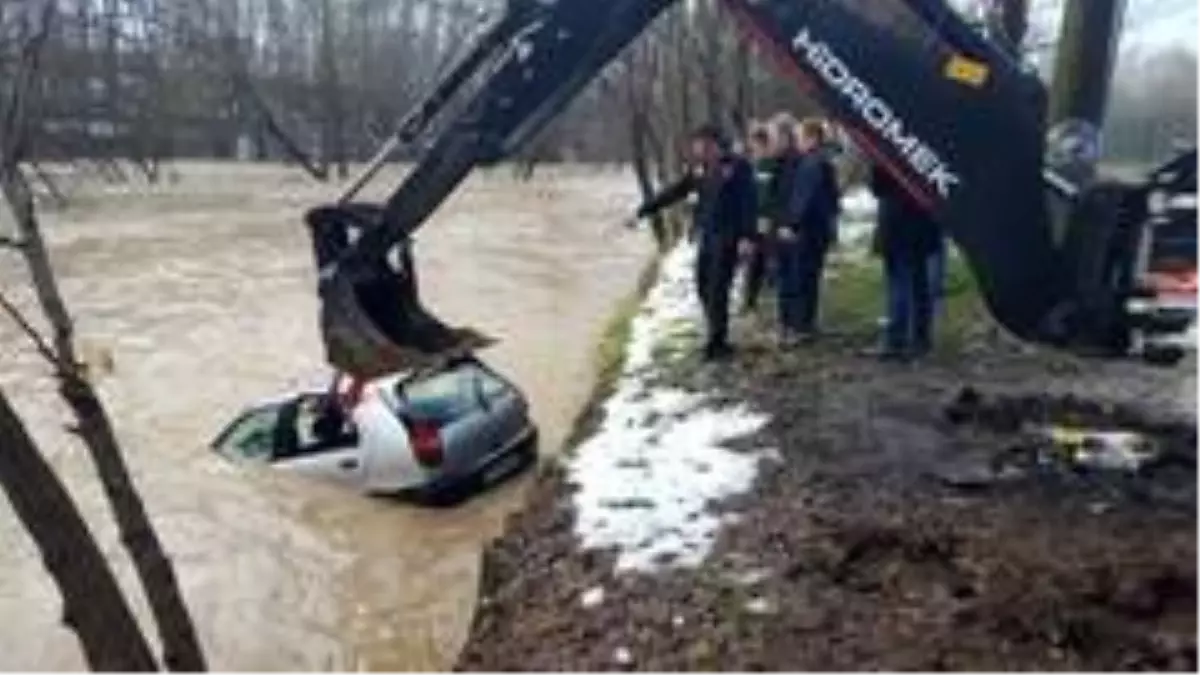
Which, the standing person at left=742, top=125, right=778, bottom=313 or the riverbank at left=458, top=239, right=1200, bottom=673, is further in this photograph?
the standing person at left=742, top=125, right=778, bottom=313

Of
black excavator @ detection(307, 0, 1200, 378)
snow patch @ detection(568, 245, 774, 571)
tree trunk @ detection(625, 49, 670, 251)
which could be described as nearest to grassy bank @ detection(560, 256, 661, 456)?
snow patch @ detection(568, 245, 774, 571)

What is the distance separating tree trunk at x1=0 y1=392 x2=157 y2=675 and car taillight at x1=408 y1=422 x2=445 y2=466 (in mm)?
6574

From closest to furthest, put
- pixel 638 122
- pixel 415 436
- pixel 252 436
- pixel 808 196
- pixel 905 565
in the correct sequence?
pixel 905 565
pixel 415 436
pixel 808 196
pixel 252 436
pixel 638 122

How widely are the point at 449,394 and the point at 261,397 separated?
6134 millimetres

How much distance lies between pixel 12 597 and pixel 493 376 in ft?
12.4

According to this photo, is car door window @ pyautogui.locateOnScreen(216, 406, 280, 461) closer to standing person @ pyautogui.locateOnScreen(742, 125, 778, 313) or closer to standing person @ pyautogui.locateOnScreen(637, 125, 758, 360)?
standing person @ pyautogui.locateOnScreen(637, 125, 758, 360)

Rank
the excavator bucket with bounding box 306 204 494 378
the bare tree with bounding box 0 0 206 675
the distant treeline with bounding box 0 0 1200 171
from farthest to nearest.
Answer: the excavator bucket with bounding box 306 204 494 378, the distant treeline with bounding box 0 0 1200 171, the bare tree with bounding box 0 0 206 675

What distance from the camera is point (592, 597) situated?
910cm

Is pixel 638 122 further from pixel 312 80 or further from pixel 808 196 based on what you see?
pixel 808 196

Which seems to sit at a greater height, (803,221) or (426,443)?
(803,221)

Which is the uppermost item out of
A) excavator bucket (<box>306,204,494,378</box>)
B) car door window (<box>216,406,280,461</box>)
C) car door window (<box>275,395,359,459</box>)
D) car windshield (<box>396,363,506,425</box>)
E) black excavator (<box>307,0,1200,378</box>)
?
black excavator (<box>307,0,1200,378</box>)

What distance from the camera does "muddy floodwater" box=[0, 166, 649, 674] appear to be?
12.1 meters

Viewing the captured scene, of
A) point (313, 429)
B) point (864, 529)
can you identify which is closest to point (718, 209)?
point (313, 429)

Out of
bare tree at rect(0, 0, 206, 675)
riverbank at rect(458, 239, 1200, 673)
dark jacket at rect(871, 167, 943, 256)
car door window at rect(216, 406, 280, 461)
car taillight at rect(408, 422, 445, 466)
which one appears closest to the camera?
bare tree at rect(0, 0, 206, 675)
